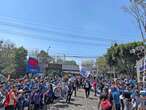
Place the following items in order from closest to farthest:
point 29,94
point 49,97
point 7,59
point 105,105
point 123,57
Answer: point 105,105, point 29,94, point 49,97, point 123,57, point 7,59

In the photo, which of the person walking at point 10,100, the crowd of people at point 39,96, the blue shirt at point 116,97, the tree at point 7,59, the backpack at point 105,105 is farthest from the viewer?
the tree at point 7,59

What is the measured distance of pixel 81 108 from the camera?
21938mm

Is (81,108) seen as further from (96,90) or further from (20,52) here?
(20,52)

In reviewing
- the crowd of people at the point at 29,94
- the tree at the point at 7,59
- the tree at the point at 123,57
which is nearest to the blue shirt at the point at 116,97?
the crowd of people at the point at 29,94

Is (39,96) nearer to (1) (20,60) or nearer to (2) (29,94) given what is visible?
(2) (29,94)

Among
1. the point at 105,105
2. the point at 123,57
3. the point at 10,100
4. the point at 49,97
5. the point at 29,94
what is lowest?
the point at 105,105

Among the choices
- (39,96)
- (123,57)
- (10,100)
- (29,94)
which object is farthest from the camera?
(123,57)

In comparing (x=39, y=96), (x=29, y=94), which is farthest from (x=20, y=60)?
(x=29, y=94)

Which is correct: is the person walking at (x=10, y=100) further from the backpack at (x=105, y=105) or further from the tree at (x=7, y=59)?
the tree at (x=7, y=59)

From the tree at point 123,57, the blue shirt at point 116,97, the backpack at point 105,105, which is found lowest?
the backpack at point 105,105

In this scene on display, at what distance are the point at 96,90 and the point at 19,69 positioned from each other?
4470cm

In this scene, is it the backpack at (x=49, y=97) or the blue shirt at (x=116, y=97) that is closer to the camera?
the blue shirt at (x=116, y=97)

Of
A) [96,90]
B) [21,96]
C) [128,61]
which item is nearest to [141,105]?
[21,96]

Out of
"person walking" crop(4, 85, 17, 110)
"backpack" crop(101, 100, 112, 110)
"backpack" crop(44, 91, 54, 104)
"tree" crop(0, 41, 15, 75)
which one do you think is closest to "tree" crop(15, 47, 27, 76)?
"tree" crop(0, 41, 15, 75)
